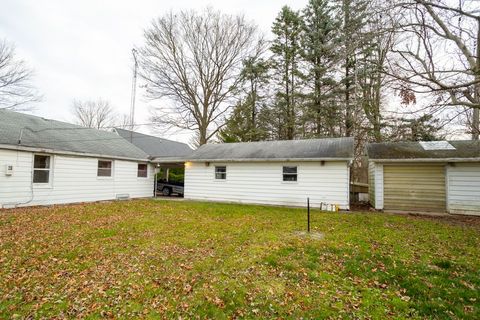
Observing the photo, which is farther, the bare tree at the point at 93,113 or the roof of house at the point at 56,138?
the bare tree at the point at 93,113

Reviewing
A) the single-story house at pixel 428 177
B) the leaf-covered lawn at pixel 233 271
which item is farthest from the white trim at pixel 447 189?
the leaf-covered lawn at pixel 233 271

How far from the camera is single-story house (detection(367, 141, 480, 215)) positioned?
1037 cm

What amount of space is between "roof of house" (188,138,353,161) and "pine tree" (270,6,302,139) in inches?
271

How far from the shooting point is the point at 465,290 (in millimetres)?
3564

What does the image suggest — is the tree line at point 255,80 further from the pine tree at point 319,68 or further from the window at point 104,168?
the window at point 104,168

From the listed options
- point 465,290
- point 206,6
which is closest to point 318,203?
point 465,290

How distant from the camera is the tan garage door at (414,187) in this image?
10953 mm

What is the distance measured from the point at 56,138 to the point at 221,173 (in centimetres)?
851

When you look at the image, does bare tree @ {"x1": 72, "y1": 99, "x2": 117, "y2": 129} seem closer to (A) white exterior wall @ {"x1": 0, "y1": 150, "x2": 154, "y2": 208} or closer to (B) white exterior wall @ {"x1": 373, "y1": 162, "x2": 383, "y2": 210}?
(A) white exterior wall @ {"x1": 0, "y1": 150, "x2": 154, "y2": 208}

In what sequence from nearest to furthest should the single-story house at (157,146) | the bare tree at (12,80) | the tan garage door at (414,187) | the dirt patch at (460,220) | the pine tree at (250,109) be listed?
the dirt patch at (460,220) < the tan garage door at (414,187) < the single-story house at (157,146) < the bare tree at (12,80) < the pine tree at (250,109)

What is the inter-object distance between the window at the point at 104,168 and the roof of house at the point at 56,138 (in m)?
0.59

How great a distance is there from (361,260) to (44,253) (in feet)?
21.5

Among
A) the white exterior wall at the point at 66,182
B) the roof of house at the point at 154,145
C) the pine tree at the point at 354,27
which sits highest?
the pine tree at the point at 354,27

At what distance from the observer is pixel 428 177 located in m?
11.1
